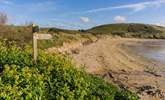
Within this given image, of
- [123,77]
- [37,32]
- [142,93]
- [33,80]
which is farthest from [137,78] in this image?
[33,80]

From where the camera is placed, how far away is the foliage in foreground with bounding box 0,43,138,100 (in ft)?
30.7

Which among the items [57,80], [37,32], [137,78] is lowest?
[137,78]

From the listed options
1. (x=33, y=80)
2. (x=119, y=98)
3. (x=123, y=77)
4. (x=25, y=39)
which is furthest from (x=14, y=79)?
(x=25, y=39)

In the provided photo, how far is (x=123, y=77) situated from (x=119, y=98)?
852cm

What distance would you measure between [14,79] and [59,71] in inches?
94.9

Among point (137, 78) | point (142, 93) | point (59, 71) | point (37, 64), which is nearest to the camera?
point (59, 71)

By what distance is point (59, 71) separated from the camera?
475 inches

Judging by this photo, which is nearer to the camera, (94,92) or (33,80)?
(33,80)

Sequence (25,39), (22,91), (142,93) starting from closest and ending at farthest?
1. (22,91)
2. (142,93)
3. (25,39)

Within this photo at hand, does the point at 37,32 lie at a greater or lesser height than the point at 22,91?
greater

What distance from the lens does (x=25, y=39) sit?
99.3ft

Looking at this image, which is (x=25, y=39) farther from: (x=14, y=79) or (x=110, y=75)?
(x=14, y=79)

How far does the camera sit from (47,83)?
10875mm

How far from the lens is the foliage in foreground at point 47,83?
936 cm
